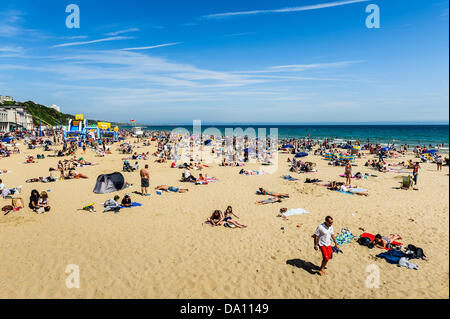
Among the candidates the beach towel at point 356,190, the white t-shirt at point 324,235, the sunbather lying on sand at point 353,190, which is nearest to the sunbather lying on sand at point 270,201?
the sunbather lying on sand at point 353,190

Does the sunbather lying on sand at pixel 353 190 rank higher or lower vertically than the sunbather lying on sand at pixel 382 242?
higher

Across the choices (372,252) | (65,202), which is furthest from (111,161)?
(372,252)

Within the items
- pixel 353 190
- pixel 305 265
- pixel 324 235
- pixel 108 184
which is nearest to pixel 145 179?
pixel 108 184

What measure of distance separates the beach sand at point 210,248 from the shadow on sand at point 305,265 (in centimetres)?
4

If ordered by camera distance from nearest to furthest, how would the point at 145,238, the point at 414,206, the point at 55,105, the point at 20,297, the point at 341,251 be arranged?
the point at 20,297
the point at 341,251
the point at 145,238
the point at 414,206
the point at 55,105

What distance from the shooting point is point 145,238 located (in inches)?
303

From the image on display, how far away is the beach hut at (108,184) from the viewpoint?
12578 mm

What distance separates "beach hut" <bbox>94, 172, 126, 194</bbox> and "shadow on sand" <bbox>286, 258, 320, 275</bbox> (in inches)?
394

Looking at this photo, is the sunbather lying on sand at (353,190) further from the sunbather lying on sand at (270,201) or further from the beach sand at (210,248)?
the sunbather lying on sand at (270,201)

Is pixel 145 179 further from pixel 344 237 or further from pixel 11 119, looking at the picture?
pixel 11 119

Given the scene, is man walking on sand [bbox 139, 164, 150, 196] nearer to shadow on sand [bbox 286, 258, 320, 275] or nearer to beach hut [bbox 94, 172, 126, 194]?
beach hut [bbox 94, 172, 126, 194]

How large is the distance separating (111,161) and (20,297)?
19.7 meters

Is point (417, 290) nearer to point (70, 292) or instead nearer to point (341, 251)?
point (341, 251)

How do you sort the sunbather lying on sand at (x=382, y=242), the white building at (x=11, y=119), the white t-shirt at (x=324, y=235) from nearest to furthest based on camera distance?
the white t-shirt at (x=324, y=235), the sunbather lying on sand at (x=382, y=242), the white building at (x=11, y=119)
